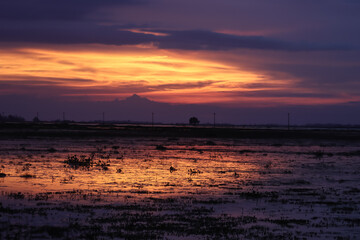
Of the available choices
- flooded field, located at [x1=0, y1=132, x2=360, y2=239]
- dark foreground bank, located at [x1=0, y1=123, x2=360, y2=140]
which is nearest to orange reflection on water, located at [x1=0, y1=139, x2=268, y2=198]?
flooded field, located at [x1=0, y1=132, x2=360, y2=239]

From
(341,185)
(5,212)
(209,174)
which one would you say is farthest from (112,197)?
(341,185)

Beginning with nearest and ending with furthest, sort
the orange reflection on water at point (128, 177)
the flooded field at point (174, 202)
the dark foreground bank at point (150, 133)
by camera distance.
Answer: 1. the flooded field at point (174, 202)
2. the orange reflection on water at point (128, 177)
3. the dark foreground bank at point (150, 133)

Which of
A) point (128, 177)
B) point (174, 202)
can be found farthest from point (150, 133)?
point (174, 202)

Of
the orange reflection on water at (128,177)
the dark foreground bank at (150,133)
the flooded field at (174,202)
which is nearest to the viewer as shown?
the flooded field at (174,202)

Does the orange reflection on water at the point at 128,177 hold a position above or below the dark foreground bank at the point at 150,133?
below

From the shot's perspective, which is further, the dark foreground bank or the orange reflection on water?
the dark foreground bank

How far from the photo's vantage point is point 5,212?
1845cm

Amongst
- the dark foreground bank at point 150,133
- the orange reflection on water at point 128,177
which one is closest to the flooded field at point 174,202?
the orange reflection on water at point 128,177

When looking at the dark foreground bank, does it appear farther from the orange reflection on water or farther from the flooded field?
the flooded field

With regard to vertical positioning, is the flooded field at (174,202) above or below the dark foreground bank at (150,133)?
below

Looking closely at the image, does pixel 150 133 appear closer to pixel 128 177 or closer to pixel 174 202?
pixel 128 177

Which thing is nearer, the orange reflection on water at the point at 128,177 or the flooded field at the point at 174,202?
the flooded field at the point at 174,202

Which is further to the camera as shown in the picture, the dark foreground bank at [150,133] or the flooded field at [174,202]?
the dark foreground bank at [150,133]

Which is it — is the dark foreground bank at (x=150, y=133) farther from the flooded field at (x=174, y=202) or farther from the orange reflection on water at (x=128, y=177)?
the flooded field at (x=174, y=202)
